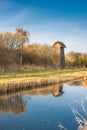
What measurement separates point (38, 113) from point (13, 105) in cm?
208

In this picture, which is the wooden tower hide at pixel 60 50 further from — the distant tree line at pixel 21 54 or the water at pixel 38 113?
the water at pixel 38 113

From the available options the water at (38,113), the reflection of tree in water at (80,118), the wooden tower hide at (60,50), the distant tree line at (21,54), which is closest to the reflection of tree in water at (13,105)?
the water at (38,113)

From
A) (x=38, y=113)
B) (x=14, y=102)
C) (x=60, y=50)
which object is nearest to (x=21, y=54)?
(x=60, y=50)

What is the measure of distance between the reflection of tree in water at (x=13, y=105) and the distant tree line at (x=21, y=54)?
14.7 meters

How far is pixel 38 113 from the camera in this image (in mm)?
10984

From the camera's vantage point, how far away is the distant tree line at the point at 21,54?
108ft

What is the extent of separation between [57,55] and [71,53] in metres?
19.1

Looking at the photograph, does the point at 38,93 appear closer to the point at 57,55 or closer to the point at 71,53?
the point at 57,55

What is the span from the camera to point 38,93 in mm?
16719

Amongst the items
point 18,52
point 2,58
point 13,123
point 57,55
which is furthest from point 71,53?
point 13,123

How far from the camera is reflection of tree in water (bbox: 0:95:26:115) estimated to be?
38.1 feet

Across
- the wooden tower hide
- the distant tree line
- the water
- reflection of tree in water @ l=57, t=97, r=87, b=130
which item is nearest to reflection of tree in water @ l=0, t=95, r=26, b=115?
the water

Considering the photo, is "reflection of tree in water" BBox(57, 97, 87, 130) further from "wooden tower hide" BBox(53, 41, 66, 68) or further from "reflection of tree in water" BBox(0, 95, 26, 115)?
"wooden tower hide" BBox(53, 41, 66, 68)

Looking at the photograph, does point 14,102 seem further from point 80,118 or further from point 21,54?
point 21,54
